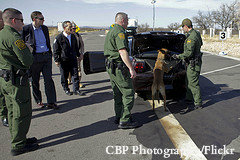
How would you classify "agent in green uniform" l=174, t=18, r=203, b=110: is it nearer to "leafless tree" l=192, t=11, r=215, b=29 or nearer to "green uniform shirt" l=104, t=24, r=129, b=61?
"green uniform shirt" l=104, t=24, r=129, b=61

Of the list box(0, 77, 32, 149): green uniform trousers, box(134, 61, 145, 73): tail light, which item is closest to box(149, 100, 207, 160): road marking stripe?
box(134, 61, 145, 73): tail light

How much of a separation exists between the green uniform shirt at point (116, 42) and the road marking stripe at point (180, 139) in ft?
4.97

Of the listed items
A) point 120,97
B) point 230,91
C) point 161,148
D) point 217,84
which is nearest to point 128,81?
point 120,97

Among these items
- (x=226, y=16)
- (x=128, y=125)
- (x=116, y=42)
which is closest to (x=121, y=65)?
(x=116, y=42)

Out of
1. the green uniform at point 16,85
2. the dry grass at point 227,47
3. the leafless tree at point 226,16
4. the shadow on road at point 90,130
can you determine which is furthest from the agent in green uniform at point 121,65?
the leafless tree at point 226,16

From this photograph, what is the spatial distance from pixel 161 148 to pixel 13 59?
2.48 m

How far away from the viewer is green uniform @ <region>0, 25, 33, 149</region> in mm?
2623

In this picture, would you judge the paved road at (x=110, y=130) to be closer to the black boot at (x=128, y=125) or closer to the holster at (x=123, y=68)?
the black boot at (x=128, y=125)

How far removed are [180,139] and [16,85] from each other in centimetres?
259

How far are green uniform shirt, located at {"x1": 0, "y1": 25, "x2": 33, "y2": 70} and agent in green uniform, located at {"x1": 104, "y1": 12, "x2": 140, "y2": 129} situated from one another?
1302mm

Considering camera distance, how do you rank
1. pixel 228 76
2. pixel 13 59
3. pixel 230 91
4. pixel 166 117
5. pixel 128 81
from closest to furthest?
pixel 13 59, pixel 128 81, pixel 166 117, pixel 230 91, pixel 228 76

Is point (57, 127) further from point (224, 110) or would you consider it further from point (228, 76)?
point (228, 76)

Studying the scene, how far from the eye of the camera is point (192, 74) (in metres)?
4.30

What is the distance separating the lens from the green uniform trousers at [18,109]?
2758 millimetres
